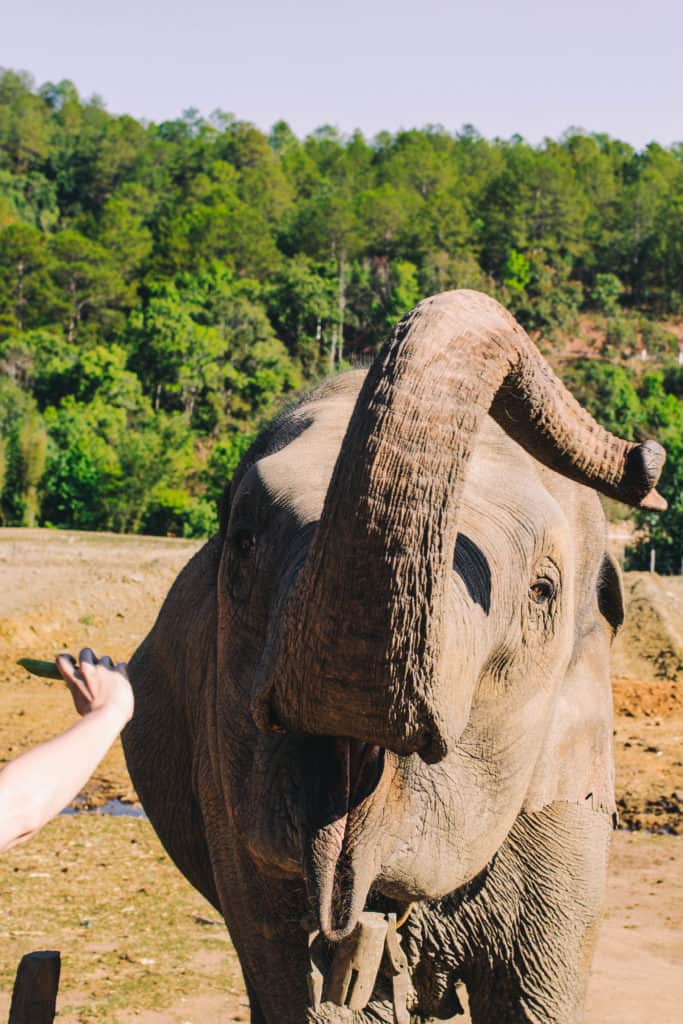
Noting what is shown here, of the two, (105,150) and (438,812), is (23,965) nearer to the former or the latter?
(438,812)

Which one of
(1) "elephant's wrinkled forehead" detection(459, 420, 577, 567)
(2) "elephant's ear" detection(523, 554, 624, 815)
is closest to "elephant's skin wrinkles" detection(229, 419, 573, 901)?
(1) "elephant's wrinkled forehead" detection(459, 420, 577, 567)

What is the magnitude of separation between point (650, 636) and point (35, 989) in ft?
41.3

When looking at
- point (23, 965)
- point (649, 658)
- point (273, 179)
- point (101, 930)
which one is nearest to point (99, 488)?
point (649, 658)

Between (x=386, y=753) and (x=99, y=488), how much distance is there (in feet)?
87.5

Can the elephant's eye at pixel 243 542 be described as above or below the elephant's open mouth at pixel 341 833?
above

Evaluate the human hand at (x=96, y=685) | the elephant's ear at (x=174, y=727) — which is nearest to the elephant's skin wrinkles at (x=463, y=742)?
the human hand at (x=96, y=685)

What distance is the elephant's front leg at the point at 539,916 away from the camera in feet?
12.4

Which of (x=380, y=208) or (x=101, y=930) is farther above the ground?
(x=380, y=208)

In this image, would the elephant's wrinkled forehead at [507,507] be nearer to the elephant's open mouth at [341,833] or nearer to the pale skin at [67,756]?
the elephant's open mouth at [341,833]

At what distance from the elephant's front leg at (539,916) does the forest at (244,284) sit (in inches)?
71.5

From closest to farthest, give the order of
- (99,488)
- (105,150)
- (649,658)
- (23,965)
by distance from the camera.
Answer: (23,965) → (649,658) → (99,488) → (105,150)

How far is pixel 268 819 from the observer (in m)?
2.77

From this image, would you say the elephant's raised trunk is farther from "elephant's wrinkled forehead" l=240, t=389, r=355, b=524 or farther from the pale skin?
"elephant's wrinkled forehead" l=240, t=389, r=355, b=524

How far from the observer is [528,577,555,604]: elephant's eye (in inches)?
122
